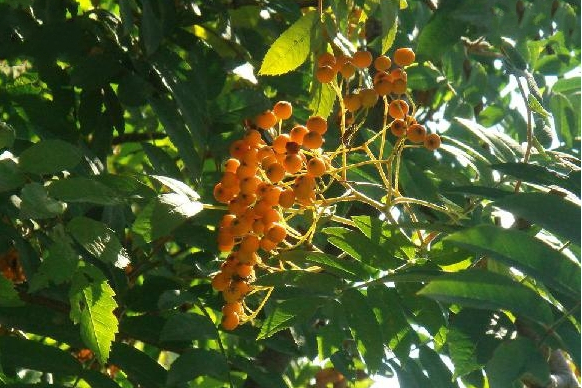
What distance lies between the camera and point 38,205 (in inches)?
52.1

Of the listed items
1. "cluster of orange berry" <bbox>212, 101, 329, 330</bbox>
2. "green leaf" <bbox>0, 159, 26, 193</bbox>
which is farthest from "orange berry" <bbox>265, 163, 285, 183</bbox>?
"green leaf" <bbox>0, 159, 26, 193</bbox>

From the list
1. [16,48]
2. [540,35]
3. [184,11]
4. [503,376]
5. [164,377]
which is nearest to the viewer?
[503,376]

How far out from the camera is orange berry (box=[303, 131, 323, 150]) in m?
1.39

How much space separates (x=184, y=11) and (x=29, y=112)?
0.38m

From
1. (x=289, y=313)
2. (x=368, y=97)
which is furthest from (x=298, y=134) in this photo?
(x=289, y=313)

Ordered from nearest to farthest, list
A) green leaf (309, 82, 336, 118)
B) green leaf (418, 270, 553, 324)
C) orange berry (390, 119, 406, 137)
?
green leaf (418, 270, 553, 324)
orange berry (390, 119, 406, 137)
green leaf (309, 82, 336, 118)

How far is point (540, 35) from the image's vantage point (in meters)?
2.76

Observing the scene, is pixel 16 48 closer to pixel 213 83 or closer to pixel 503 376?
pixel 213 83

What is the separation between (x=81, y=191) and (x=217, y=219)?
32 centimetres

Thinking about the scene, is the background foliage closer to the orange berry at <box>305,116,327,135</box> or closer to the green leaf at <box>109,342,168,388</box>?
the green leaf at <box>109,342,168,388</box>

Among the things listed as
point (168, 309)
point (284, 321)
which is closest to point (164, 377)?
point (168, 309)

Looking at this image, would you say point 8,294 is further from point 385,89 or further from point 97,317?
point 385,89

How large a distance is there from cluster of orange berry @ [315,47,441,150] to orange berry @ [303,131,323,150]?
106 millimetres

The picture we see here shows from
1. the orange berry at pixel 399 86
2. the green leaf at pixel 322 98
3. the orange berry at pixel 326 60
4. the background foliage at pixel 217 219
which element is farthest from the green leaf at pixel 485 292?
the green leaf at pixel 322 98
